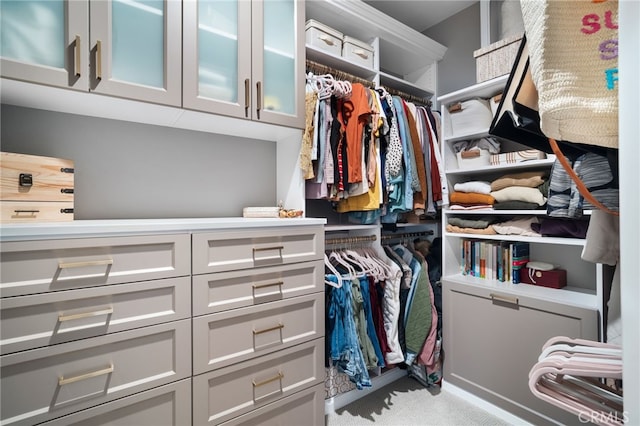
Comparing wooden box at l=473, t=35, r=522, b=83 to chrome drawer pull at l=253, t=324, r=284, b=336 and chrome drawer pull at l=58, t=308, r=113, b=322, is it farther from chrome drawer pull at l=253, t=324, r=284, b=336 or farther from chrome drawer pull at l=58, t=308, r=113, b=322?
chrome drawer pull at l=58, t=308, r=113, b=322

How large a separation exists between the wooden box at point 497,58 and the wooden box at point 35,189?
7.38 ft

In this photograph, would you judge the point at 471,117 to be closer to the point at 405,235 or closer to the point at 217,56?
the point at 405,235

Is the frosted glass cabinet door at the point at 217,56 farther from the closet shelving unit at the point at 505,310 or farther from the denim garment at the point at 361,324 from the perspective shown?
the closet shelving unit at the point at 505,310

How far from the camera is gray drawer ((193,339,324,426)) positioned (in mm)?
1292

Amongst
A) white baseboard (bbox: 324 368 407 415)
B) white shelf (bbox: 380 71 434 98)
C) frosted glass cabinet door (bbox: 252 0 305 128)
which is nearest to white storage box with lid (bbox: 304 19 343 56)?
frosted glass cabinet door (bbox: 252 0 305 128)

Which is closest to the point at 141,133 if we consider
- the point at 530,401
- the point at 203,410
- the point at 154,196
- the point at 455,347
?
the point at 154,196

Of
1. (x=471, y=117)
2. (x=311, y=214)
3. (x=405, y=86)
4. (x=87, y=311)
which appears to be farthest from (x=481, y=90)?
(x=87, y=311)

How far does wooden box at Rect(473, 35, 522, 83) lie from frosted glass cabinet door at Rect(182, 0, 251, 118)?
1.46 meters

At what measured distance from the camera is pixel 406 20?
2.69 m

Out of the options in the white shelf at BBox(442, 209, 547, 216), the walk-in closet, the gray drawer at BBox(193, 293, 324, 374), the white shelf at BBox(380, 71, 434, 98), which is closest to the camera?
the walk-in closet

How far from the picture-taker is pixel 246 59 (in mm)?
1517

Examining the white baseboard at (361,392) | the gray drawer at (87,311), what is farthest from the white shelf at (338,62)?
the white baseboard at (361,392)

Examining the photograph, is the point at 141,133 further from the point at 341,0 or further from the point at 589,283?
the point at 589,283

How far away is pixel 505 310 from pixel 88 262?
6.69 feet
